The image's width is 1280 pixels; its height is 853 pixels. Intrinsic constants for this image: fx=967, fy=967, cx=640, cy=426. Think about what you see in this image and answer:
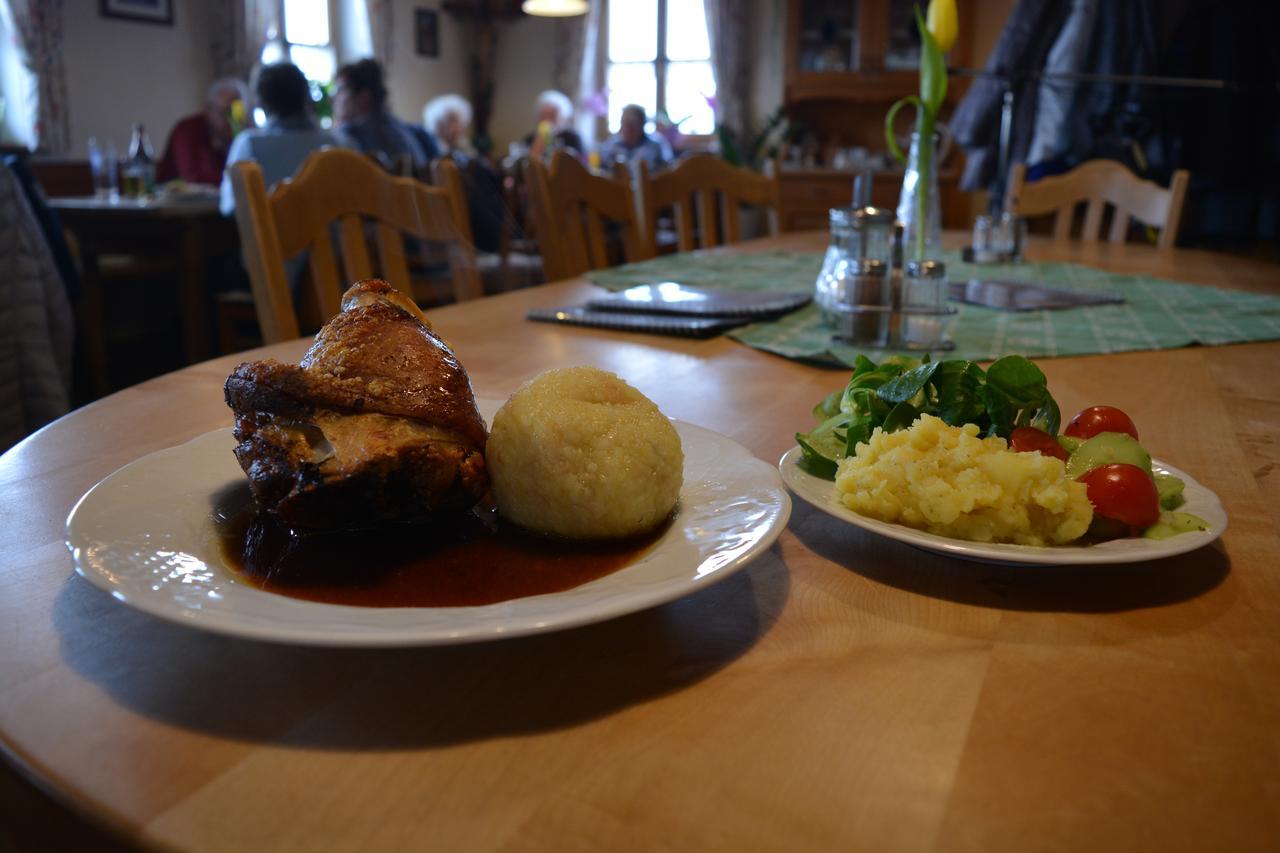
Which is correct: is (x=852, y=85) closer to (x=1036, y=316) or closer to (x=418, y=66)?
(x=418, y=66)

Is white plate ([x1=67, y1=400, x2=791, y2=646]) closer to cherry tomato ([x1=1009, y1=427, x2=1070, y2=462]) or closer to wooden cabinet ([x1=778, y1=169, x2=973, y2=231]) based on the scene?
cherry tomato ([x1=1009, y1=427, x2=1070, y2=462])

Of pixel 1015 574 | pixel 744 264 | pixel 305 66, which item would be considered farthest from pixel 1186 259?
pixel 305 66

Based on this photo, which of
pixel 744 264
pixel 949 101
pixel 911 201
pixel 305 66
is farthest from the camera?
pixel 305 66

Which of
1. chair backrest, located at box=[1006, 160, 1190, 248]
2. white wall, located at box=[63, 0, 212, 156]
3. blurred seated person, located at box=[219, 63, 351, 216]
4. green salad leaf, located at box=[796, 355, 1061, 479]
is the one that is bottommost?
green salad leaf, located at box=[796, 355, 1061, 479]

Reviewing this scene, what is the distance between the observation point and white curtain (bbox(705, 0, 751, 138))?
7738mm

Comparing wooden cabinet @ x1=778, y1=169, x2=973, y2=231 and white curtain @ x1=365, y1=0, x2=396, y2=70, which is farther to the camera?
white curtain @ x1=365, y1=0, x2=396, y2=70

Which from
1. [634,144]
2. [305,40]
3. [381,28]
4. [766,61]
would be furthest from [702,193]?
[381,28]

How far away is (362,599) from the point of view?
522mm

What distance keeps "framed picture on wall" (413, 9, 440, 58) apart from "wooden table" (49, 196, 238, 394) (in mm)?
5073

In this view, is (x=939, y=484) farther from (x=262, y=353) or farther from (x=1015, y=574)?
(x=262, y=353)

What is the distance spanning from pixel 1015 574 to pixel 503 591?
330 mm

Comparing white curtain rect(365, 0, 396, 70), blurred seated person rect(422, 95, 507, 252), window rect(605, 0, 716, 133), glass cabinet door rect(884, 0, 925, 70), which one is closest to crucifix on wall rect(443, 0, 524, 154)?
white curtain rect(365, 0, 396, 70)

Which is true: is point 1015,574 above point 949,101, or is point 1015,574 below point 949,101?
below

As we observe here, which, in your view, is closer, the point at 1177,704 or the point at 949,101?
the point at 1177,704
